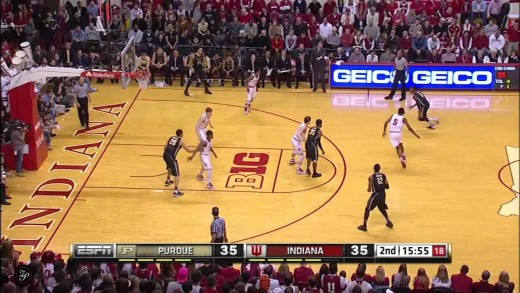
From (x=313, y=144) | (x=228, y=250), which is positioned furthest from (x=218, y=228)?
(x=313, y=144)

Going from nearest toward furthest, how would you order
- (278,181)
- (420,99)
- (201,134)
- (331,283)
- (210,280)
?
1. (210,280)
2. (331,283)
3. (278,181)
4. (201,134)
5. (420,99)

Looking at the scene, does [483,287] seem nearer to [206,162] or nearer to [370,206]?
[370,206]

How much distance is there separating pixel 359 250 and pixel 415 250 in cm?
118

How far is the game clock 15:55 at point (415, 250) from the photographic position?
1648 cm

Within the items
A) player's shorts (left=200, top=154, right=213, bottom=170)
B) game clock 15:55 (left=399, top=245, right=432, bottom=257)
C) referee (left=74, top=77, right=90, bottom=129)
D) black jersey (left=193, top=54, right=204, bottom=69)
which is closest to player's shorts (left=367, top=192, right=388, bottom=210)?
game clock 15:55 (left=399, top=245, right=432, bottom=257)

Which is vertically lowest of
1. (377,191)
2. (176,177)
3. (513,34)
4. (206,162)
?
(176,177)

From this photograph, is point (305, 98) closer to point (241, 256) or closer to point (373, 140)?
point (373, 140)

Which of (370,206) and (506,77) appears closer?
(370,206)

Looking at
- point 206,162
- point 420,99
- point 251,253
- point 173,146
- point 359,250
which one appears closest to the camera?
point 251,253

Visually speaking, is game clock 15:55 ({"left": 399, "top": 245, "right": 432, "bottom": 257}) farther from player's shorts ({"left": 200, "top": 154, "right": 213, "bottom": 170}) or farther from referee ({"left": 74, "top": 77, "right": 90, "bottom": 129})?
referee ({"left": 74, "top": 77, "right": 90, "bottom": 129})

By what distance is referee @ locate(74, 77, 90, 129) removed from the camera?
1027 inches

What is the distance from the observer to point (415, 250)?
1692cm

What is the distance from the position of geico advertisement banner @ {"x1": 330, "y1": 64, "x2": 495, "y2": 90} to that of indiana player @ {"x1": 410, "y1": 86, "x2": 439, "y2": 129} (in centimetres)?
351

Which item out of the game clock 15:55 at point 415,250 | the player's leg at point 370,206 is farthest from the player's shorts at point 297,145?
the game clock 15:55 at point 415,250
